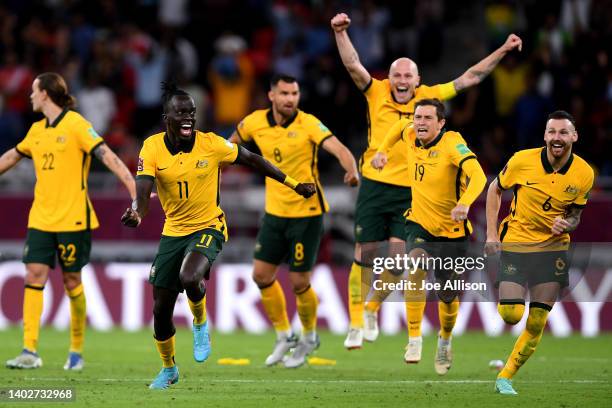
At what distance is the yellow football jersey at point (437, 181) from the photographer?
13641 mm

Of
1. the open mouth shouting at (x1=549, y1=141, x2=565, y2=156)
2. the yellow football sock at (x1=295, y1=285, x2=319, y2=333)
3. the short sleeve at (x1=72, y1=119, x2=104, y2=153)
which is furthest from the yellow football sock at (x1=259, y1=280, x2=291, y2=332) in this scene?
the open mouth shouting at (x1=549, y1=141, x2=565, y2=156)

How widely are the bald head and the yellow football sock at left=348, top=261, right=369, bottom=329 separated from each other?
1987mm

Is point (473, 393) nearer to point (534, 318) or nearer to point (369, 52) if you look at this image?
point (534, 318)

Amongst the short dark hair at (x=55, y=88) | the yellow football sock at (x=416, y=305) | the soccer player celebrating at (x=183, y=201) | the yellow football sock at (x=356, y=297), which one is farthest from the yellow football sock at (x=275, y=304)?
the short dark hair at (x=55, y=88)

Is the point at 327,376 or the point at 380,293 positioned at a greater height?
the point at 380,293

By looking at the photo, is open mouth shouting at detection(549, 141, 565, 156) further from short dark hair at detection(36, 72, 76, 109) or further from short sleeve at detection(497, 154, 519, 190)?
short dark hair at detection(36, 72, 76, 109)

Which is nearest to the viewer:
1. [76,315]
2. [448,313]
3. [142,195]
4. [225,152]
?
[142,195]

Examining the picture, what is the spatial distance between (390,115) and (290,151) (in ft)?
3.88

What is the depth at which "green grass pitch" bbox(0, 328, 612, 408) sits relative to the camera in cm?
1206

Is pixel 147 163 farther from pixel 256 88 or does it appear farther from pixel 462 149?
pixel 256 88

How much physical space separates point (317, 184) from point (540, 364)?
11.2ft

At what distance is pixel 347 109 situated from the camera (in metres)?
22.3

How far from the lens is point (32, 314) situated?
48.2 feet

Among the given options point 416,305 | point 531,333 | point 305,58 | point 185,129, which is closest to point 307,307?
point 416,305
